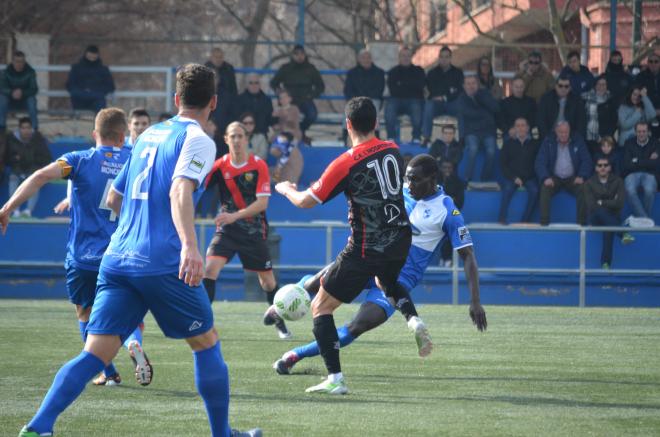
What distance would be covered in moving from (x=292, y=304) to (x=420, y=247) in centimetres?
134

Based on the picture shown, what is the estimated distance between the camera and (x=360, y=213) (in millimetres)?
8039

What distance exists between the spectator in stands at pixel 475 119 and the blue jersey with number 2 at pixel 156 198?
49.4ft

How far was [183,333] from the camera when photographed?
229 inches

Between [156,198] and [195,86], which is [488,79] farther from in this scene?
[156,198]

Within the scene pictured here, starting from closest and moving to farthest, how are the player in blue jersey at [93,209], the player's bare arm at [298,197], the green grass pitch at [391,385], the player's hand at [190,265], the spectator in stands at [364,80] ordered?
the player's hand at [190,265] → the green grass pitch at [391,385] → the player's bare arm at [298,197] → the player in blue jersey at [93,209] → the spectator in stands at [364,80]

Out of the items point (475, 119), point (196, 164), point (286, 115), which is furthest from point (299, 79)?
point (196, 164)

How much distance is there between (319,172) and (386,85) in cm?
247

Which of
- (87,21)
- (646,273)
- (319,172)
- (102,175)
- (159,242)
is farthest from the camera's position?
(87,21)

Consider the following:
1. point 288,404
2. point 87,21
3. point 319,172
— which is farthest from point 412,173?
point 87,21

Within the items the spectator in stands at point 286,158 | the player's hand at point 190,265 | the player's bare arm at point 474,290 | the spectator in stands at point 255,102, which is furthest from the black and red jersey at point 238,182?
the spectator in stands at point 255,102

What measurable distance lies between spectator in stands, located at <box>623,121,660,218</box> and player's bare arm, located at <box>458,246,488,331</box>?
1150cm

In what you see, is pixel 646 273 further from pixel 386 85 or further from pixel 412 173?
pixel 412 173

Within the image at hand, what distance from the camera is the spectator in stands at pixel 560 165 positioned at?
19844mm

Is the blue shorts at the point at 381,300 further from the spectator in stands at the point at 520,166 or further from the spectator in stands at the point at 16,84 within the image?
the spectator in stands at the point at 16,84
